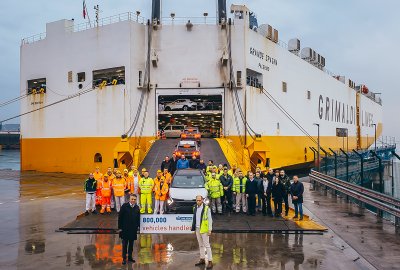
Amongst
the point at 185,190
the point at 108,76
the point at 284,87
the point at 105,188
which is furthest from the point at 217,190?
the point at 284,87

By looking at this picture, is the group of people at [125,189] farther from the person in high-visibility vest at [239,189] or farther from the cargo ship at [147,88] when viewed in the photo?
the cargo ship at [147,88]

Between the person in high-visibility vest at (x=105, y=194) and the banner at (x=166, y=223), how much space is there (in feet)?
12.2

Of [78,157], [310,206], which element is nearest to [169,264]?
[310,206]

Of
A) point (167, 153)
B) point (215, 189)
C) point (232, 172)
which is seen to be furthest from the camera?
point (167, 153)

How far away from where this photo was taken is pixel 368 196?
51.9 feet

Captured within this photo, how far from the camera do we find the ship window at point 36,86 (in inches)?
1444

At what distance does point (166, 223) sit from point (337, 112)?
159 ft

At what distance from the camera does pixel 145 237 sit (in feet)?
40.4

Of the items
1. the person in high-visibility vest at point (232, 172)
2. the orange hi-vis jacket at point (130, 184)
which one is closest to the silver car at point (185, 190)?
the person in high-visibility vest at point (232, 172)

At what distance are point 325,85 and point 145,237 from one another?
4368 centimetres

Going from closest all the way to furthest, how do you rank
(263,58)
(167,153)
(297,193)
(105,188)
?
(297,193)
(105,188)
(167,153)
(263,58)

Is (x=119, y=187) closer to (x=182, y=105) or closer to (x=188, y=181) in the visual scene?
(x=188, y=181)

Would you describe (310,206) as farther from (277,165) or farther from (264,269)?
(277,165)

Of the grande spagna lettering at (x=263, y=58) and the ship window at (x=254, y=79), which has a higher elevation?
the grande spagna lettering at (x=263, y=58)
